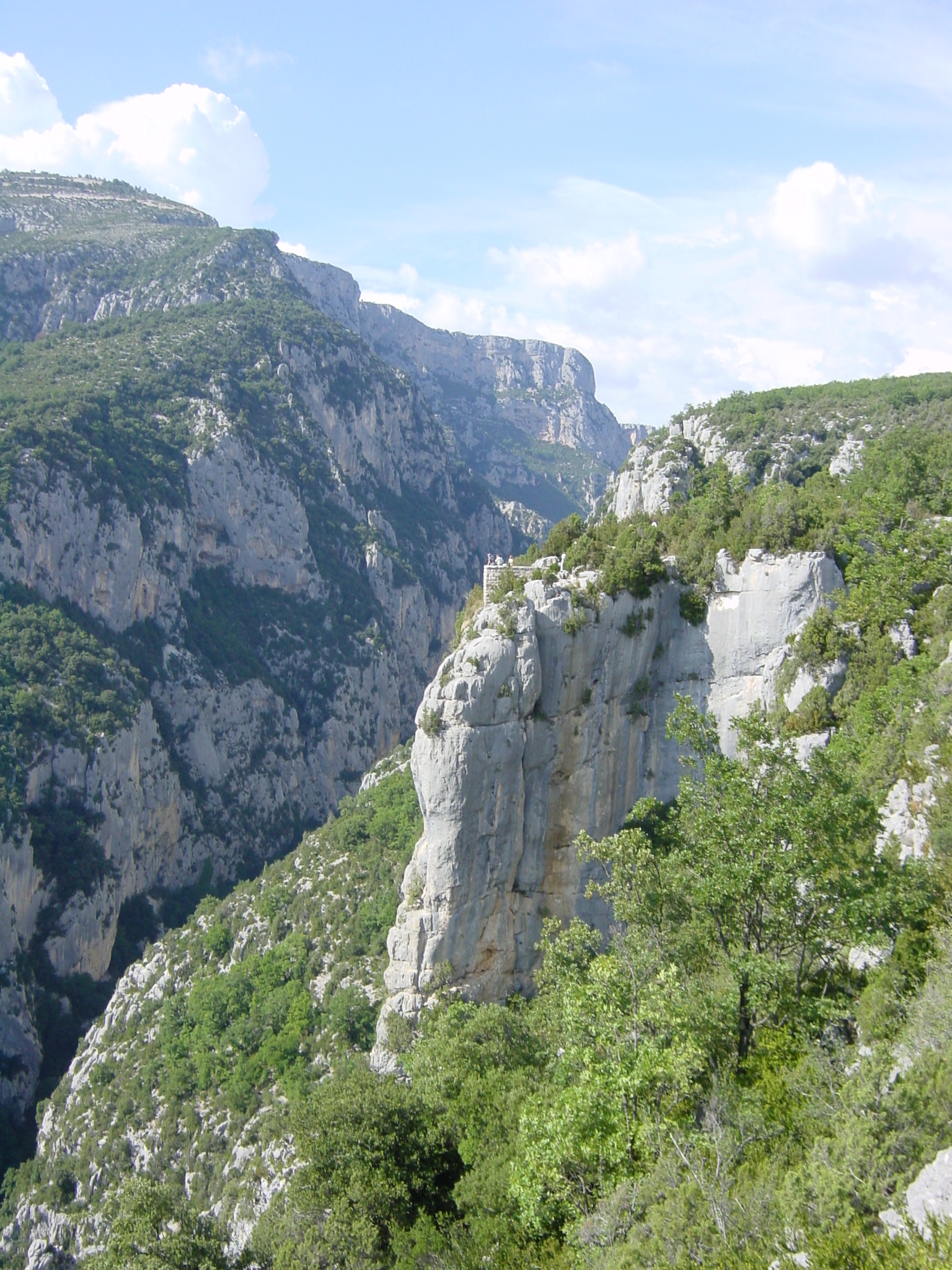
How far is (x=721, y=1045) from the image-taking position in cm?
1498

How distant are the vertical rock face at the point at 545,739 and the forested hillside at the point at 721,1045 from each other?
112 centimetres

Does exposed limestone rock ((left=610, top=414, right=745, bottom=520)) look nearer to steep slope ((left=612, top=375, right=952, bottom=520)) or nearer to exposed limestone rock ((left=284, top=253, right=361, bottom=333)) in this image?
steep slope ((left=612, top=375, right=952, bottom=520))

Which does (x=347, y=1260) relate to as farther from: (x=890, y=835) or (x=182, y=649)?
(x=182, y=649)

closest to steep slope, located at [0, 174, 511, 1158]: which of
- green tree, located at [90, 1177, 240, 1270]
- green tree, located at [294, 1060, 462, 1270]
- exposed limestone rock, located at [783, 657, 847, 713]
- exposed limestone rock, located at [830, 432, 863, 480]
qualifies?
green tree, located at [90, 1177, 240, 1270]

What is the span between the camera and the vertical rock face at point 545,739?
3036 cm

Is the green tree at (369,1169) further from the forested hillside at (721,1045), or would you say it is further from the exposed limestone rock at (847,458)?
the exposed limestone rock at (847,458)

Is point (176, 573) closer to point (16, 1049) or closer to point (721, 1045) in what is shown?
point (16, 1049)

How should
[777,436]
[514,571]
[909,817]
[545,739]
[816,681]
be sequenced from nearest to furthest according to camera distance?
[909,817]
[816,681]
[545,739]
[514,571]
[777,436]

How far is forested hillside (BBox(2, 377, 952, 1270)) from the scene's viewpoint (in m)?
10.4

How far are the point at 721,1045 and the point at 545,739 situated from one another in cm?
1738

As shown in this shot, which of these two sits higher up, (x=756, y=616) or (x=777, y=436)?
(x=777, y=436)

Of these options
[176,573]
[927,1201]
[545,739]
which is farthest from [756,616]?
[176,573]

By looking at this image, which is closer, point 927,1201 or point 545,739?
point 927,1201

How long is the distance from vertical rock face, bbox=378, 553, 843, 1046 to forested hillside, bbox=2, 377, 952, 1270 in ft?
3.68
